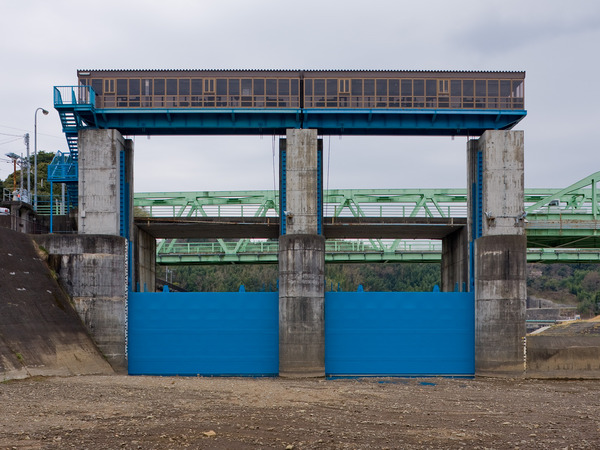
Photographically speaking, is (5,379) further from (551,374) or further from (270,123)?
(551,374)

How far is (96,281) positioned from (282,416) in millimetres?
21836

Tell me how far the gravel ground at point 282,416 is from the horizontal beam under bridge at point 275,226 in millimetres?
14444

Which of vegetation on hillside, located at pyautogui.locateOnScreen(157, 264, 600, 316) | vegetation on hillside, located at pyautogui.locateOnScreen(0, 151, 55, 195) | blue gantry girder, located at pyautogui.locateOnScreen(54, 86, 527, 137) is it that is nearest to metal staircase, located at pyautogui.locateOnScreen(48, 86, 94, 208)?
blue gantry girder, located at pyautogui.locateOnScreen(54, 86, 527, 137)

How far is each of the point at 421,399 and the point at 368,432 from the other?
953cm

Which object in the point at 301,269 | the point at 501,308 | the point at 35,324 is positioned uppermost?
the point at 301,269

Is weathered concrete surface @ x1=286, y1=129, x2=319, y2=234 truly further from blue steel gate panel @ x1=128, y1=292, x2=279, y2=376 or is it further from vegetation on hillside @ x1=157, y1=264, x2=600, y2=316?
vegetation on hillside @ x1=157, y1=264, x2=600, y2=316

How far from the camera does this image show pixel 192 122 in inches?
1847

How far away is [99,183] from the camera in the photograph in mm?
44656

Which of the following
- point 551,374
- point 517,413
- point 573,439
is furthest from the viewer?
point 551,374

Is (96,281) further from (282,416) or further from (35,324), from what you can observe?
(282,416)

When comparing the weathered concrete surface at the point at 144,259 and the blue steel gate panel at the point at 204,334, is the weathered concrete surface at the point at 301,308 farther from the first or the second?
the weathered concrete surface at the point at 144,259

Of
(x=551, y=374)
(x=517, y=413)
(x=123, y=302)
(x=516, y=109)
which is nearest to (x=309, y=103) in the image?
(x=516, y=109)

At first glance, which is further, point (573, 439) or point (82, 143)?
point (82, 143)

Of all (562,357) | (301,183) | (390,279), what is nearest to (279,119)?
(301,183)
